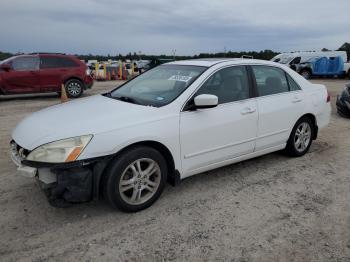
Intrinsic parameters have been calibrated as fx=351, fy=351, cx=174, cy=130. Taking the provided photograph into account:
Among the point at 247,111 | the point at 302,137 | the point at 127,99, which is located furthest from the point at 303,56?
the point at 127,99

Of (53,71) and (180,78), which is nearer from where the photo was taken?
(180,78)

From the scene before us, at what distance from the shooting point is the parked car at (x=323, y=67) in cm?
2422

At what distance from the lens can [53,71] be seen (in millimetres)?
13008

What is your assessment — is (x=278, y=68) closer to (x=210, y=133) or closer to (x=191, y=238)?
(x=210, y=133)

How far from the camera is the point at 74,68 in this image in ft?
44.1

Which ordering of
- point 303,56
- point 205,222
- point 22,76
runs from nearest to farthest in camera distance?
point 205,222 < point 22,76 < point 303,56

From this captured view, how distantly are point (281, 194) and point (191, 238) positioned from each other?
4.88 ft

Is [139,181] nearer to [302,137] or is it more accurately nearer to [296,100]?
[296,100]

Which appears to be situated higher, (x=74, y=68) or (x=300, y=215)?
(x=74, y=68)

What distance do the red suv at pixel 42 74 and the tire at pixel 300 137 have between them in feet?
32.8

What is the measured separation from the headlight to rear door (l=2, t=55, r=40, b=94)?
10274mm

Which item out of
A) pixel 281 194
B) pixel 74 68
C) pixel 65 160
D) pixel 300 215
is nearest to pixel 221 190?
pixel 281 194

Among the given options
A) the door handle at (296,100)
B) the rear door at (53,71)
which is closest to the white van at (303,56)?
the rear door at (53,71)

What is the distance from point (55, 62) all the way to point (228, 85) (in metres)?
10.3
